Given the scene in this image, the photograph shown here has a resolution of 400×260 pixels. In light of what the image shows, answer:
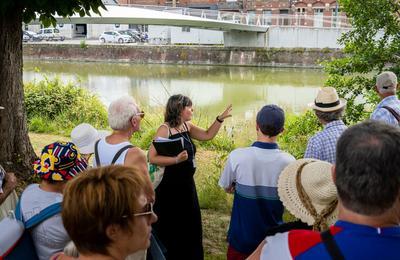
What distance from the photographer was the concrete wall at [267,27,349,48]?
3134cm

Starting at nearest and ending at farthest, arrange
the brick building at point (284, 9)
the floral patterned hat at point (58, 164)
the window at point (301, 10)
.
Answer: the floral patterned hat at point (58, 164) → the brick building at point (284, 9) → the window at point (301, 10)

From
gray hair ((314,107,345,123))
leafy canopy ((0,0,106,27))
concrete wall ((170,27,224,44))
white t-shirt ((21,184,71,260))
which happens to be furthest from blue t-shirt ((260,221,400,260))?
concrete wall ((170,27,224,44))

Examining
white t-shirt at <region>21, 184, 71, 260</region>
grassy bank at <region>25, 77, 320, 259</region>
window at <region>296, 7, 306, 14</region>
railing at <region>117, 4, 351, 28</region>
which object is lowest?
grassy bank at <region>25, 77, 320, 259</region>

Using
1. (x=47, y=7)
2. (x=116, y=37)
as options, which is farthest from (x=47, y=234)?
(x=116, y=37)

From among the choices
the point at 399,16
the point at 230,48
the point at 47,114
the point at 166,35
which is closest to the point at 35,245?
the point at 399,16

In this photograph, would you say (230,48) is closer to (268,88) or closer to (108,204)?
(268,88)

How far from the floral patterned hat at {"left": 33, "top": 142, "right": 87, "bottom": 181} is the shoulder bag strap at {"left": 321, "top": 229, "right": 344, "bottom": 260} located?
119 centimetres

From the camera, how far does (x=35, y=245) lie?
1890mm

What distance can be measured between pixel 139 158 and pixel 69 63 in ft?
107

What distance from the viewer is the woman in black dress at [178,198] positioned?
126 inches

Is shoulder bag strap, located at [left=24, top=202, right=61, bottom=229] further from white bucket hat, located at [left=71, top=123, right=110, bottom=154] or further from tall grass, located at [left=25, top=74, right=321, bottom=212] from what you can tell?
tall grass, located at [left=25, top=74, right=321, bottom=212]

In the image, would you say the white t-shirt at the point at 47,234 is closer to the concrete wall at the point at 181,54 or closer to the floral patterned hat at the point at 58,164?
the floral patterned hat at the point at 58,164

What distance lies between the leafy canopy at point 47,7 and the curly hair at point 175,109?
2.04 m

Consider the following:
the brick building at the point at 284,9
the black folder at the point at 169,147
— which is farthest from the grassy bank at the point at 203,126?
the brick building at the point at 284,9
